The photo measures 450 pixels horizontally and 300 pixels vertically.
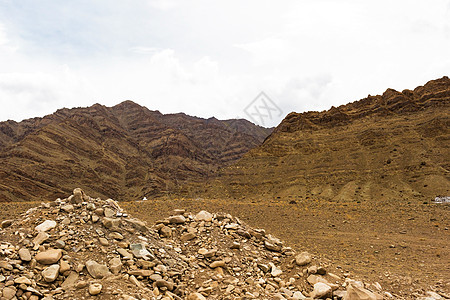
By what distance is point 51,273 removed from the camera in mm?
7336

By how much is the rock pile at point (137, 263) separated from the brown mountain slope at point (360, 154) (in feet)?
123

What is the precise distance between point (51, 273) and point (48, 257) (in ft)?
1.85

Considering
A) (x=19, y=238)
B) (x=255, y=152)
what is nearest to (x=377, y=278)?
(x=19, y=238)

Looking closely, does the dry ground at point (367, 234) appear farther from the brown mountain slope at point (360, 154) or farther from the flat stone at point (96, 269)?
the brown mountain slope at point (360, 154)

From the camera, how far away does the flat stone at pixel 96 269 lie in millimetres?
7768

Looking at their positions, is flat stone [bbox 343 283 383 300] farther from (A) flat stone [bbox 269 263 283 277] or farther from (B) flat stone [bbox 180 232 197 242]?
(B) flat stone [bbox 180 232 197 242]

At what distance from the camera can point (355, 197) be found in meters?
44.2

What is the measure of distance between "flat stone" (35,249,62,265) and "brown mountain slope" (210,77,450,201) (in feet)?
141

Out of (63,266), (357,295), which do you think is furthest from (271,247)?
(63,266)

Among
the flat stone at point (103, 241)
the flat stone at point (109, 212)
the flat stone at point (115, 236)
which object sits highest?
the flat stone at point (109, 212)

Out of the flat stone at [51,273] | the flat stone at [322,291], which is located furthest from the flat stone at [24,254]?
the flat stone at [322,291]

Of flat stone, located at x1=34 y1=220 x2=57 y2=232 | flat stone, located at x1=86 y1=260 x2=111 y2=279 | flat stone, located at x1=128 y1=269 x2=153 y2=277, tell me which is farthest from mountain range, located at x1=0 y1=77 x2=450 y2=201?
flat stone, located at x1=34 y1=220 x2=57 y2=232

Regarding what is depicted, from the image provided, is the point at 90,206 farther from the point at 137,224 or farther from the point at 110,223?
the point at 137,224

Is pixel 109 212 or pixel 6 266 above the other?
pixel 109 212
